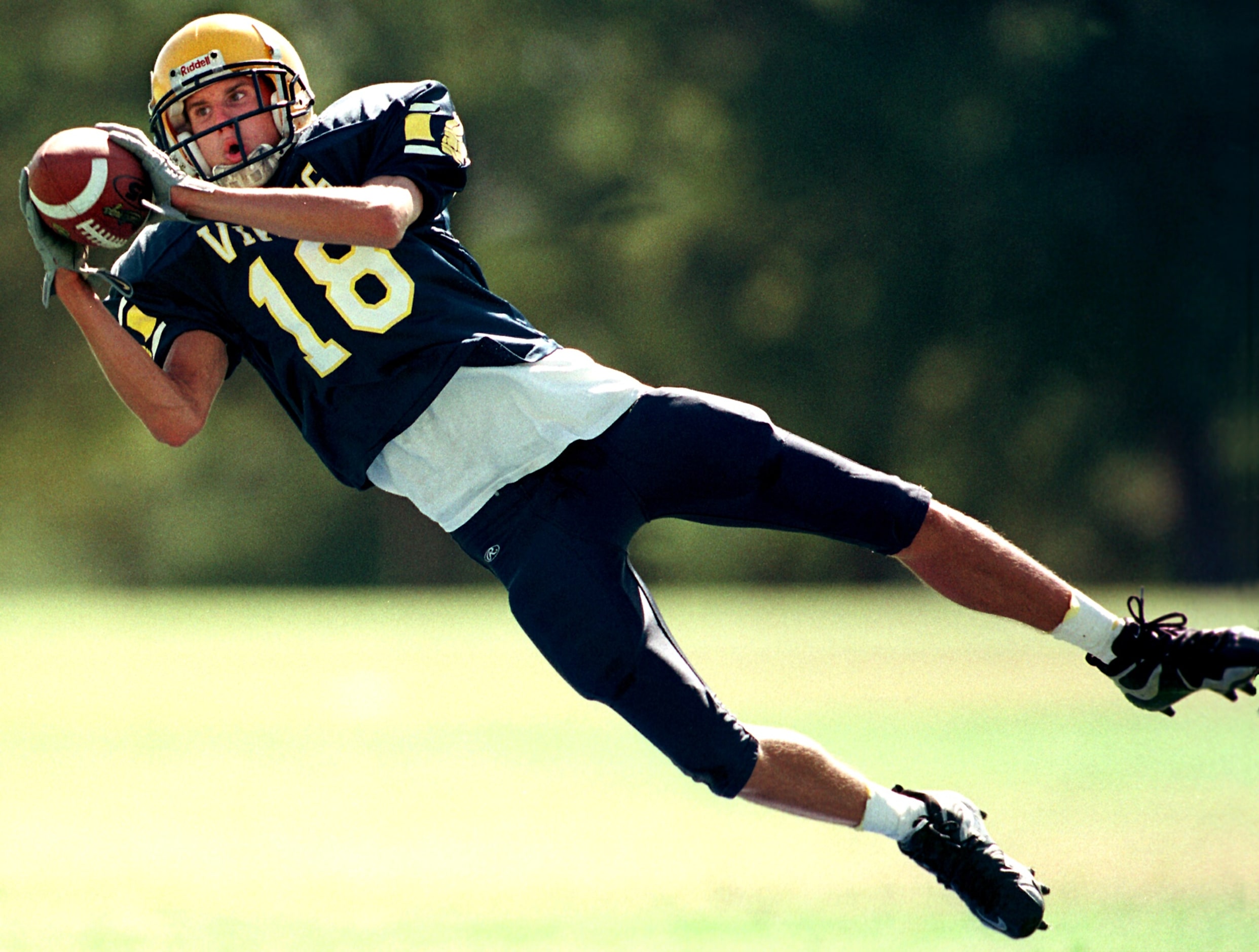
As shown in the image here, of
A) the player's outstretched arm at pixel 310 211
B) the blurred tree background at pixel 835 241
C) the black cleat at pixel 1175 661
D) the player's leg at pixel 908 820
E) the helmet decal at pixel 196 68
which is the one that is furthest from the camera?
the blurred tree background at pixel 835 241

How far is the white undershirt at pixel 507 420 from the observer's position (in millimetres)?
3262

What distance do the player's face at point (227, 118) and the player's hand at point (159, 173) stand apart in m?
0.24

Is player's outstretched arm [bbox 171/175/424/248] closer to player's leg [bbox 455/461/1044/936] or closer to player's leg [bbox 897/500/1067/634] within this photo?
player's leg [bbox 455/461/1044/936]

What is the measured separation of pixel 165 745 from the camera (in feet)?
26.5

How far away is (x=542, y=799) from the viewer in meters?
6.69

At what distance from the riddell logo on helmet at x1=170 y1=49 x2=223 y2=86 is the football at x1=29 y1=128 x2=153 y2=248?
24 centimetres

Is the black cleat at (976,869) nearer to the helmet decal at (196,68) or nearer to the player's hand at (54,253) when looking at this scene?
the player's hand at (54,253)

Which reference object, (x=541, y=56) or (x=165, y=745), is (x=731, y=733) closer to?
(x=165, y=745)

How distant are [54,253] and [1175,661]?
89.7 inches

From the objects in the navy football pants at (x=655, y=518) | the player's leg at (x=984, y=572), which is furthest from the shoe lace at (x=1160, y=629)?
the navy football pants at (x=655, y=518)

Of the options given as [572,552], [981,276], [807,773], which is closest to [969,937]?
[807,773]

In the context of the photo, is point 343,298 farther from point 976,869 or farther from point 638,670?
point 976,869

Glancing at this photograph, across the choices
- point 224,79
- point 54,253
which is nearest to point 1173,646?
point 224,79

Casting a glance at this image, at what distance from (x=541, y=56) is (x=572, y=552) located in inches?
607
